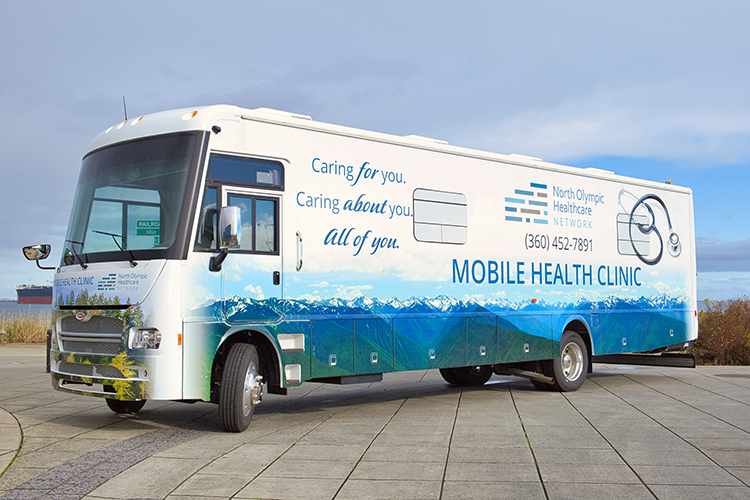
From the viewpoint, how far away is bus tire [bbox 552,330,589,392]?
11789 millimetres

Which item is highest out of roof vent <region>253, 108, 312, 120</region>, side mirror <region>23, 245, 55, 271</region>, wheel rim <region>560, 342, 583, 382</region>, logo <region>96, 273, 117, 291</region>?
roof vent <region>253, 108, 312, 120</region>

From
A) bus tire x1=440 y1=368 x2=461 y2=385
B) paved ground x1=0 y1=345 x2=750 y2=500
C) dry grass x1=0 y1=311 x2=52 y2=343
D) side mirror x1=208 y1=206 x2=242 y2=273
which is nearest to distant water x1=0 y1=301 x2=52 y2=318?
dry grass x1=0 y1=311 x2=52 y2=343

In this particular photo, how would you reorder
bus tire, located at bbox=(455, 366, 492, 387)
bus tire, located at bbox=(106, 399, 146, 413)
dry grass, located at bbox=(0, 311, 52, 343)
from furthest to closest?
1. dry grass, located at bbox=(0, 311, 52, 343)
2. bus tire, located at bbox=(455, 366, 492, 387)
3. bus tire, located at bbox=(106, 399, 146, 413)

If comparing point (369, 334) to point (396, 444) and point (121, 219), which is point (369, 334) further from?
point (121, 219)

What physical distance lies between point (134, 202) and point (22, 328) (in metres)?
17.2

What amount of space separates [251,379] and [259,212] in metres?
1.89

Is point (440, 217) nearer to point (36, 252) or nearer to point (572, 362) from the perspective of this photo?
point (572, 362)

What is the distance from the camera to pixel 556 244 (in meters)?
11.8

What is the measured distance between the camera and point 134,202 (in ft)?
26.2

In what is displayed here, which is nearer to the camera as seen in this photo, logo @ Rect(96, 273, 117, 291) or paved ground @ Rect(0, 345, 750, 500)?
paved ground @ Rect(0, 345, 750, 500)

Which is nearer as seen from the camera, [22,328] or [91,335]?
[91,335]

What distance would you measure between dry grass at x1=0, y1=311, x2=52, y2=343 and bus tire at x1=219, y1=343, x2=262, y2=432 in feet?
54.4

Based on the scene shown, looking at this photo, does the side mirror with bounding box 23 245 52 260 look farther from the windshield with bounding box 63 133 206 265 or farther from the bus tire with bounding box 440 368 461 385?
the bus tire with bounding box 440 368 461 385

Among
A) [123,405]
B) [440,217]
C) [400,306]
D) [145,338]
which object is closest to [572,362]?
[440,217]
